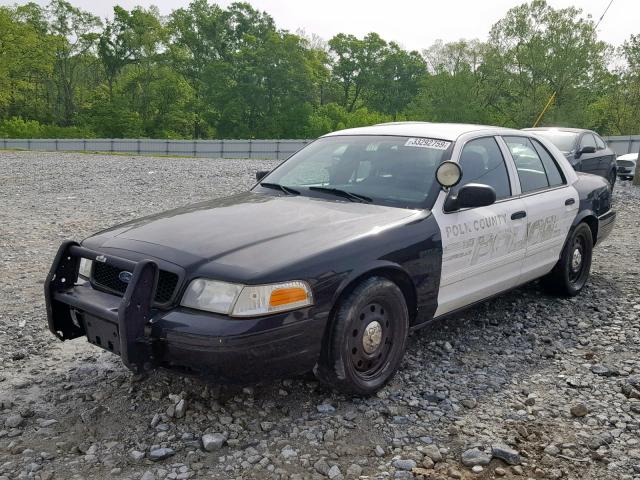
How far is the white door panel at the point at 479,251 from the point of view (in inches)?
160

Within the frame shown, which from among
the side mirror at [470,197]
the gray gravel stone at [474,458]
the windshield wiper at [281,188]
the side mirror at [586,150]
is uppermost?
the side mirror at [586,150]

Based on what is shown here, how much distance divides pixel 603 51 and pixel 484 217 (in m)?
45.6

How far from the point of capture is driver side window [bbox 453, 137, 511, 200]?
14.7 ft

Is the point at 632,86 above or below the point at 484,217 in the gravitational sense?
above

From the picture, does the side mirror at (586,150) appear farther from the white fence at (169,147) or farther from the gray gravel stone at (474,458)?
the white fence at (169,147)

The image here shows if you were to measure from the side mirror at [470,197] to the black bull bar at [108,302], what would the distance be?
1979 mm

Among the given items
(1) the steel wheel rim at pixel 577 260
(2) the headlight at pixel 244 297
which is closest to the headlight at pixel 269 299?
(2) the headlight at pixel 244 297

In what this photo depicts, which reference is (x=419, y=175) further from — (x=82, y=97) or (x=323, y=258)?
(x=82, y=97)

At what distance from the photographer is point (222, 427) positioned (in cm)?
330

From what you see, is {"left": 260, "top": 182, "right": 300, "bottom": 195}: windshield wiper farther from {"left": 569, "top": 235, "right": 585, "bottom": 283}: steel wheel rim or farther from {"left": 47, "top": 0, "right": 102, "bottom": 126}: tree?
{"left": 47, "top": 0, "right": 102, "bottom": 126}: tree

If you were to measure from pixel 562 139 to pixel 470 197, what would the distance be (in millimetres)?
9242

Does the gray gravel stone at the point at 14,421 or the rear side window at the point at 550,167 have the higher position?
the rear side window at the point at 550,167

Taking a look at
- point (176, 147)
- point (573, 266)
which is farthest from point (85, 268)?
point (176, 147)

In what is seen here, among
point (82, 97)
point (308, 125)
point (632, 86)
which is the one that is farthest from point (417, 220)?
point (82, 97)
